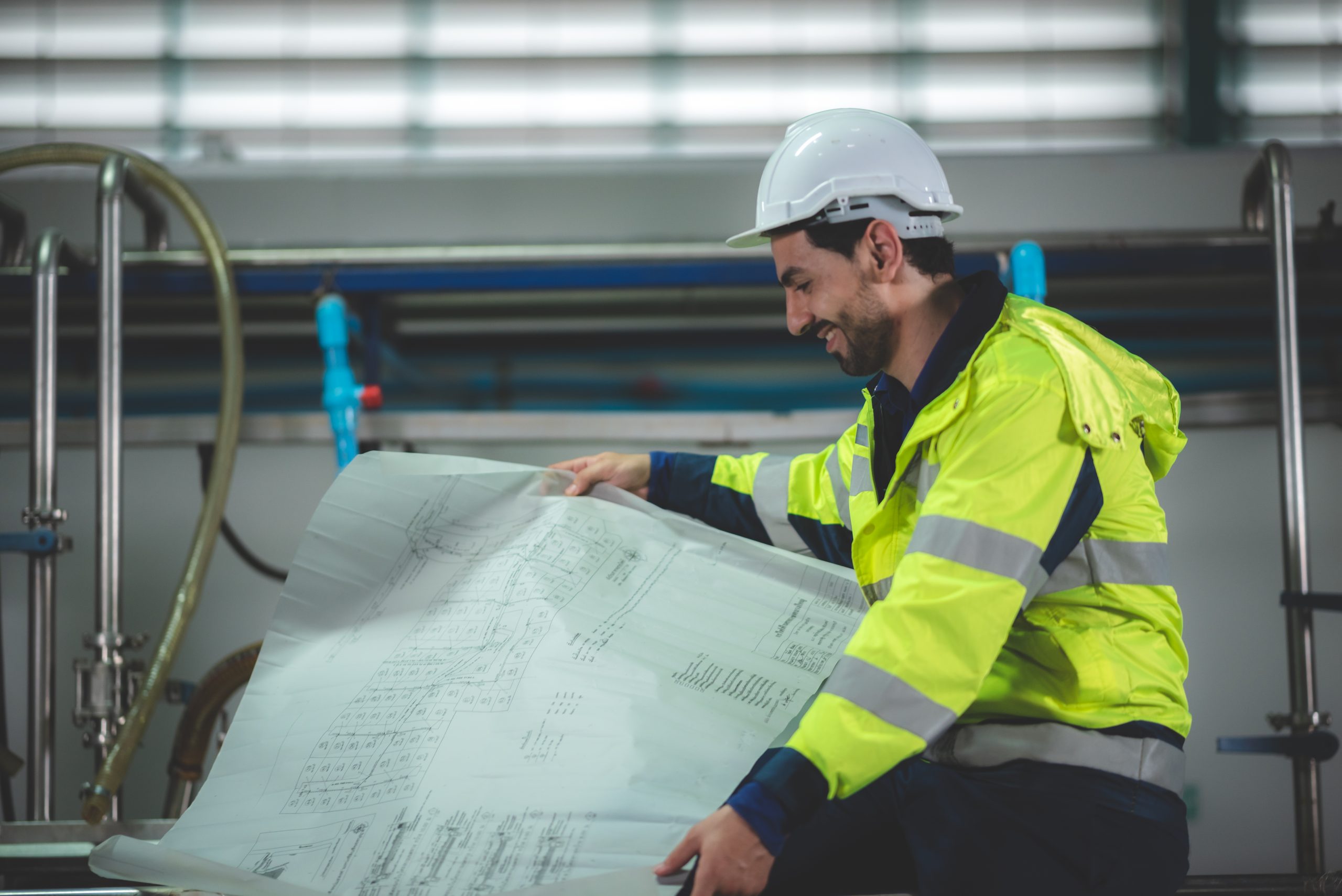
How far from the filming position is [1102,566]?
0.86 m

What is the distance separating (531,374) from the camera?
85.6 inches

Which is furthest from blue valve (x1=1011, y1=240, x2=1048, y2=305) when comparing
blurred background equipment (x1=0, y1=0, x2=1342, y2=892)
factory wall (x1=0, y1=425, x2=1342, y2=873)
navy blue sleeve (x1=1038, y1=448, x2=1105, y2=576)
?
navy blue sleeve (x1=1038, y1=448, x2=1105, y2=576)

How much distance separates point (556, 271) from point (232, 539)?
0.85 metres

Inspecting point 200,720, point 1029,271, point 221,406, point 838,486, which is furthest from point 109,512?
point 1029,271

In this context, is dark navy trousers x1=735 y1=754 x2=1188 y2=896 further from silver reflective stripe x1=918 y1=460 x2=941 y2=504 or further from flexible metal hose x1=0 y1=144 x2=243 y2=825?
flexible metal hose x1=0 y1=144 x2=243 y2=825

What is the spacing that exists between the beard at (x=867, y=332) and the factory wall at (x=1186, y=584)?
88 cm

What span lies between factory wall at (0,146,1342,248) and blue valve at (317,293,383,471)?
587 millimetres

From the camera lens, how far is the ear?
0.96m

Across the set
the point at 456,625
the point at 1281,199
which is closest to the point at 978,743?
the point at 456,625

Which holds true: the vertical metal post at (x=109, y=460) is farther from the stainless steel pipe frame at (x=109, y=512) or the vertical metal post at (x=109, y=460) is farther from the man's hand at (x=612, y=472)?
the man's hand at (x=612, y=472)

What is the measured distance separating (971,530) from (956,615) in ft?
0.24

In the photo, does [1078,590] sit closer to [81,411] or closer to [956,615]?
[956,615]

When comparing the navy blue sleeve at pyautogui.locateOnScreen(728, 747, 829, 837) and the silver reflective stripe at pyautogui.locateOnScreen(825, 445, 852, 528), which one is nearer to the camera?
the navy blue sleeve at pyautogui.locateOnScreen(728, 747, 829, 837)

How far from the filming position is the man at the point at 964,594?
75 centimetres
